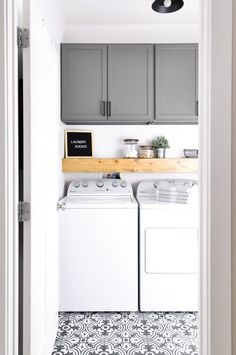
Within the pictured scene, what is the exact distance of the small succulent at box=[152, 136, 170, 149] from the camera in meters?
2.93

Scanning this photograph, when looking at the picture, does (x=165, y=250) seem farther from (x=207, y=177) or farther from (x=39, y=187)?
(x=207, y=177)

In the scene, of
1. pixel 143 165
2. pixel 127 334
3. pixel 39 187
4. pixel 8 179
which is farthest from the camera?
pixel 143 165

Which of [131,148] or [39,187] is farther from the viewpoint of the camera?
[131,148]

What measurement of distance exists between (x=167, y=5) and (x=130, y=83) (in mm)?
700

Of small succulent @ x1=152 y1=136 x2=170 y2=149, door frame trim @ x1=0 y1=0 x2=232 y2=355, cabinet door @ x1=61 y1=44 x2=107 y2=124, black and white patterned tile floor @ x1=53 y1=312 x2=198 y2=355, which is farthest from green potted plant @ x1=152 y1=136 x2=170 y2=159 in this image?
door frame trim @ x1=0 y1=0 x2=232 y2=355

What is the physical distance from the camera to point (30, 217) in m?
1.34

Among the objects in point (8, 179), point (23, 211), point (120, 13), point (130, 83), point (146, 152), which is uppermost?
point (120, 13)

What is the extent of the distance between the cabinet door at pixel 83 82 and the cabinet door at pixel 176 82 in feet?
1.72

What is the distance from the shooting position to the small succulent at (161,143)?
2.93 meters

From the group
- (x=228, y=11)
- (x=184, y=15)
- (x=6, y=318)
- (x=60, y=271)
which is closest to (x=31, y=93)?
(x=228, y=11)

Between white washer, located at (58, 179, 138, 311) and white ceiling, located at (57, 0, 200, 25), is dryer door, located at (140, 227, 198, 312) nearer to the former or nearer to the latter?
white washer, located at (58, 179, 138, 311)

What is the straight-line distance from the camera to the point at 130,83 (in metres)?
2.70

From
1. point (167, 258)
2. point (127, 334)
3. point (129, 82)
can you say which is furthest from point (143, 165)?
point (127, 334)

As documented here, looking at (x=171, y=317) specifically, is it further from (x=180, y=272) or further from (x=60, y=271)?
(x=60, y=271)
